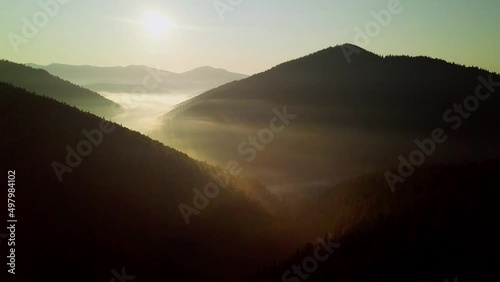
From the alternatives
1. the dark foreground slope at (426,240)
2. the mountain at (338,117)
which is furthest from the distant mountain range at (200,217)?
the mountain at (338,117)

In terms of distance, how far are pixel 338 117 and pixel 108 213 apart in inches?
5026

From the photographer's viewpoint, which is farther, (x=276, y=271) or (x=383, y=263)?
(x=276, y=271)

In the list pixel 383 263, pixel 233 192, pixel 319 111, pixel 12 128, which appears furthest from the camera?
pixel 319 111

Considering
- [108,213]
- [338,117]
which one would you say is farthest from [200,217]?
[338,117]

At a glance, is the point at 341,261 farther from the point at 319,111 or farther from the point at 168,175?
the point at 319,111

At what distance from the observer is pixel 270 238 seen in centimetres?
3278

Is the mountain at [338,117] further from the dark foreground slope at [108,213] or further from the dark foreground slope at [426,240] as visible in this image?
the dark foreground slope at [426,240]

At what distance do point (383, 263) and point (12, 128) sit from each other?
29.1 m

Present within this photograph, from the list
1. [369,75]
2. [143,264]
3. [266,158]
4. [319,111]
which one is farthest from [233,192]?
[369,75]

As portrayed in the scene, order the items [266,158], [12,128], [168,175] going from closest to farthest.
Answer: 1. [12,128]
2. [168,175]
3. [266,158]

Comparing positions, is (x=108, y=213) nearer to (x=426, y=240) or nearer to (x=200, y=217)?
(x=200, y=217)

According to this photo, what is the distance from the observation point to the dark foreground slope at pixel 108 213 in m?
24.2

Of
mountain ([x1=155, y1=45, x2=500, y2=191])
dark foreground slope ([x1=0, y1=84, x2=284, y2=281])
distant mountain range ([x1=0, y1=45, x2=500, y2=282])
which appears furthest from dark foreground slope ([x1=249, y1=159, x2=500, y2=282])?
mountain ([x1=155, y1=45, x2=500, y2=191])

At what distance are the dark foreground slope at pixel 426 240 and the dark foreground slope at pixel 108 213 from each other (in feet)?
18.8
